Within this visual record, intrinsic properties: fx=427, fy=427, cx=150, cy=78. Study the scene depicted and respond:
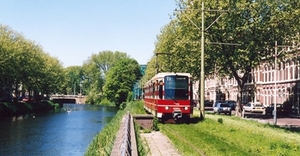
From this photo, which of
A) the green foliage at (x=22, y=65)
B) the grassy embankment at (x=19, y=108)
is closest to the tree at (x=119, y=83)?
the green foliage at (x=22, y=65)

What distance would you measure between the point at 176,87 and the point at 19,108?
47549 mm

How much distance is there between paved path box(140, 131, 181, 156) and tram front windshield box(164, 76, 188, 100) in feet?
31.0

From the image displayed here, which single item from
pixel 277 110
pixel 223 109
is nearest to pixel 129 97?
pixel 223 109

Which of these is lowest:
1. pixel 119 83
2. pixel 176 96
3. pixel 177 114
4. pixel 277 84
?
pixel 177 114

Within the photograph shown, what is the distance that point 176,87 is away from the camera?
102ft

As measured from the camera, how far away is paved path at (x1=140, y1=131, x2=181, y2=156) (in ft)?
51.0

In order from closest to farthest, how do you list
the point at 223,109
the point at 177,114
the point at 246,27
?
the point at 177,114, the point at 246,27, the point at 223,109

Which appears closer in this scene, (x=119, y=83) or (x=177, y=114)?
(x=177, y=114)

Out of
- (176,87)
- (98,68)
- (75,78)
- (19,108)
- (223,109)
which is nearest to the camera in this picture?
(176,87)

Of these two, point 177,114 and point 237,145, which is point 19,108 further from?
point 237,145

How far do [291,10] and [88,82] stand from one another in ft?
442

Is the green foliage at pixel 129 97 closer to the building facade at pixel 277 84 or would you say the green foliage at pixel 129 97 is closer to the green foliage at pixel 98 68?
the building facade at pixel 277 84

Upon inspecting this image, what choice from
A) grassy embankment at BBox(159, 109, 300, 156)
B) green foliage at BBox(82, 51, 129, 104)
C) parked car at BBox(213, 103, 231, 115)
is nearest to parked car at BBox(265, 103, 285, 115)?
parked car at BBox(213, 103, 231, 115)

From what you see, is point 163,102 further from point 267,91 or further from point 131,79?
point 131,79
